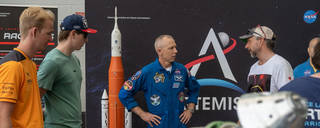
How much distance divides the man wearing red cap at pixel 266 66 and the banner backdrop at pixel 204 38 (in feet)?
4.15

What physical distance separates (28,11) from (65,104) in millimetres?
676

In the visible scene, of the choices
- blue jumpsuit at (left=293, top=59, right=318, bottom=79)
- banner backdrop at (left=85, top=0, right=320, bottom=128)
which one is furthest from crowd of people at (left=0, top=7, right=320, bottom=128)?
blue jumpsuit at (left=293, top=59, right=318, bottom=79)

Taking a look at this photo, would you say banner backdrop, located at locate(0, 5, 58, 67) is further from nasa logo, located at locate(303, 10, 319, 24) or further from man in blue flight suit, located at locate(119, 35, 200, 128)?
nasa logo, located at locate(303, 10, 319, 24)

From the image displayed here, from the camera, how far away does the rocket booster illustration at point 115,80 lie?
3.76 metres

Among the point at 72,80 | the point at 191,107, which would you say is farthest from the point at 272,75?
the point at 72,80

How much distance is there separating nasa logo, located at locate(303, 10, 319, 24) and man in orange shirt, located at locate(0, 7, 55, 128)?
3.43 meters

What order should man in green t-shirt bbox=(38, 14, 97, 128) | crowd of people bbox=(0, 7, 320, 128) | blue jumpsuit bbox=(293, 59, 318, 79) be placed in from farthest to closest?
blue jumpsuit bbox=(293, 59, 318, 79), man in green t-shirt bbox=(38, 14, 97, 128), crowd of people bbox=(0, 7, 320, 128)

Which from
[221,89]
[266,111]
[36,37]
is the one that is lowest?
[221,89]

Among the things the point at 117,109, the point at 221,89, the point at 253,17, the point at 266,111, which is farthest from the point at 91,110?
the point at 266,111

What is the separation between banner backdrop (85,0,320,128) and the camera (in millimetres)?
3988

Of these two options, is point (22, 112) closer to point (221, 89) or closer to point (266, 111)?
point (266, 111)

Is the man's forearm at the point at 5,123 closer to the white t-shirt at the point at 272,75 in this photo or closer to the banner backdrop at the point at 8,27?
the white t-shirt at the point at 272,75

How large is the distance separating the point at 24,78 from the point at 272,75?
1.86 meters

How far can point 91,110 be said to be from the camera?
399 cm
